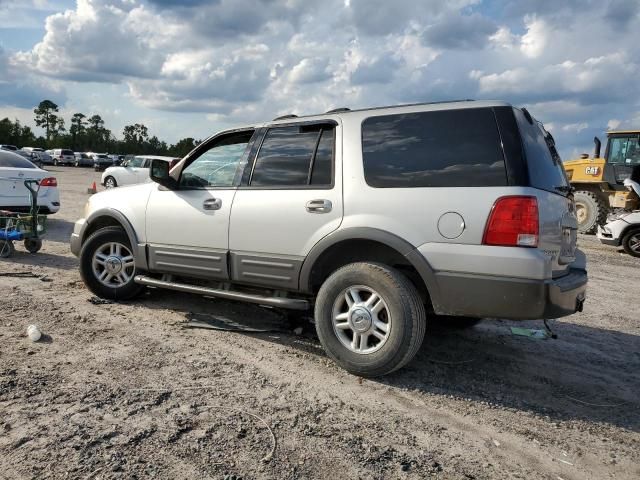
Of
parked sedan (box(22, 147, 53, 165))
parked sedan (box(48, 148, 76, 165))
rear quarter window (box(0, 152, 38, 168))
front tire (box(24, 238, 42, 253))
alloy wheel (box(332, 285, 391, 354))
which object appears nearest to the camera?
alloy wheel (box(332, 285, 391, 354))

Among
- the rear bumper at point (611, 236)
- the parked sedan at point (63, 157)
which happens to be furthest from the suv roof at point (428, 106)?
the parked sedan at point (63, 157)

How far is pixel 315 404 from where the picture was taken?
3.32m

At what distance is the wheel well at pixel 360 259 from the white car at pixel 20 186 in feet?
25.0

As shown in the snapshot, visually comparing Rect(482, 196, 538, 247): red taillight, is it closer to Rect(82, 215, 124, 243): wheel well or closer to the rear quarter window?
Rect(82, 215, 124, 243): wheel well

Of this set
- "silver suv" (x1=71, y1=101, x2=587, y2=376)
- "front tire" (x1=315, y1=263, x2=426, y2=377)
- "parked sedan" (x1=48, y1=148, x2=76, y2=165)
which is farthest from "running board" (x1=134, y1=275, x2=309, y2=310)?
"parked sedan" (x1=48, y1=148, x2=76, y2=165)

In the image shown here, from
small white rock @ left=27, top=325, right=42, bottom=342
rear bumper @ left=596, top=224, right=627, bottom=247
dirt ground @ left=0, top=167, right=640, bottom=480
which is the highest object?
rear bumper @ left=596, top=224, right=627, bottom=247

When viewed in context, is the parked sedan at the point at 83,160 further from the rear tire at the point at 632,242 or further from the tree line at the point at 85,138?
the rear tire at the point at 632,242

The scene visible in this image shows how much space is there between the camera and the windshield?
1445cm

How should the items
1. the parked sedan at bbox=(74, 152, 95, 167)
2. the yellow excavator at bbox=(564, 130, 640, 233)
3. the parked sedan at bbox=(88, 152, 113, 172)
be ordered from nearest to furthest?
1. the yellow excavator at bbox=(564, 130, 640, 233)
2. the parked sedan at bbox=(88, 152, 113, 172)
3. the parked sedan at bbox=(74, 152, 95, 167)

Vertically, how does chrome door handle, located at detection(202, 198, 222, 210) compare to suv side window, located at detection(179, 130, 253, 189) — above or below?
below

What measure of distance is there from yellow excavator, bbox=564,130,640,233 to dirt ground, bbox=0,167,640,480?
35.2 feet

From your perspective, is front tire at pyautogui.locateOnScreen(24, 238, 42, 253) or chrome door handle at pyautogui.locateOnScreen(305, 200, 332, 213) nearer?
chrome door handle at pyautogui.locateOnScreen(305, 200, 332, 213)

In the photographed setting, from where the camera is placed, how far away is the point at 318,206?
4.04 m

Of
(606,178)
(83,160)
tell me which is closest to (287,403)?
(606,178)
